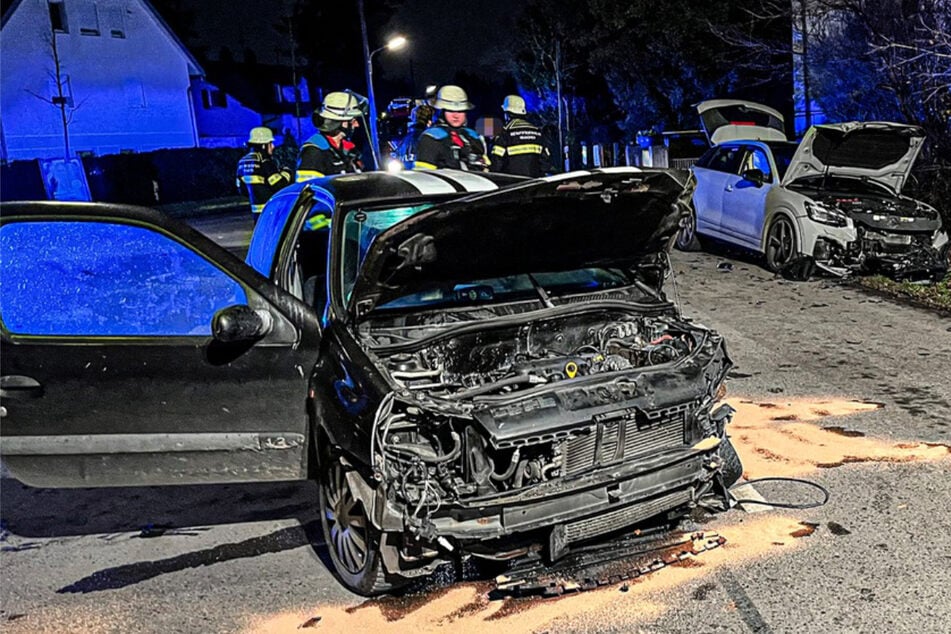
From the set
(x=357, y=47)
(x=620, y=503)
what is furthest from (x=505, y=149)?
(x=357, y=47)

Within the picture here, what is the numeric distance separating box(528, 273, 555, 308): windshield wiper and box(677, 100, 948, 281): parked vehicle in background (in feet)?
20.2

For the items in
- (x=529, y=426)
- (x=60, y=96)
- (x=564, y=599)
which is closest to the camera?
(x=529, y=426)

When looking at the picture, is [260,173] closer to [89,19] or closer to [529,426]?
[529,426]

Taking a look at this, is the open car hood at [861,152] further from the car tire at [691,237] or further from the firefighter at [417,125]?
the firefighter at [417,125]

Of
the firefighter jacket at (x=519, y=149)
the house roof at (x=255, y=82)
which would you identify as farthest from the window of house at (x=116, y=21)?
the firefighter jacket at (x=519, y=149)

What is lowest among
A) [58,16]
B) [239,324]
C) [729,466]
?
[729,466]

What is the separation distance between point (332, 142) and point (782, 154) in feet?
19.0

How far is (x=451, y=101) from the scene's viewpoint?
9.01 meters

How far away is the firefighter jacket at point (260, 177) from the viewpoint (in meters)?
9.65

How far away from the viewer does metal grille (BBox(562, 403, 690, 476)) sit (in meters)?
3.19

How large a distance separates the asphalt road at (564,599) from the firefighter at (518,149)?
477 centimetres

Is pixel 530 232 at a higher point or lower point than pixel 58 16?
lower

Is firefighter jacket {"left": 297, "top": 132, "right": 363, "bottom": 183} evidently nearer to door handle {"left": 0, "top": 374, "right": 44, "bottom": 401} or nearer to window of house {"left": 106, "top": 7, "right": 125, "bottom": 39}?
door handle {"left": 0, "top": 374, "right": 44, "bottom": 401}

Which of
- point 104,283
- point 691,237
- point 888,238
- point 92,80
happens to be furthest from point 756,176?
point 92,80
